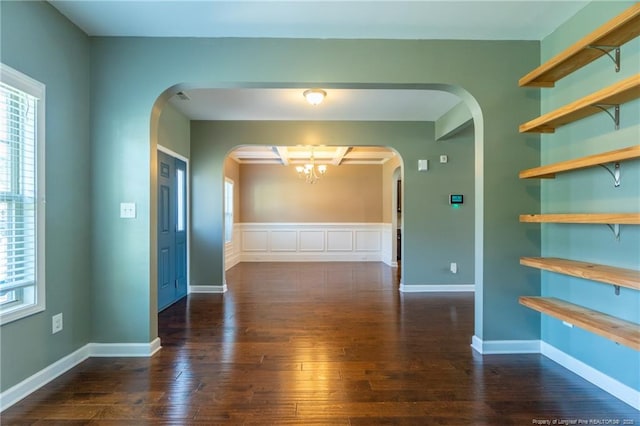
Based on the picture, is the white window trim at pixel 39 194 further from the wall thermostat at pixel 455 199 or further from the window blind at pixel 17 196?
the wall thermostat at pixel 455 199

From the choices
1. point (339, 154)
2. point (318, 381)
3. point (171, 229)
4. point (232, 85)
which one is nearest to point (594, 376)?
point (318, 381)

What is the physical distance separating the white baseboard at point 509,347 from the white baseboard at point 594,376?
0.06 metres

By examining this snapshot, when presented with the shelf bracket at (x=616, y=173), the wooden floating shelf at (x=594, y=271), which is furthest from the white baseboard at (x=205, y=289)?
the shelf bracket at (x=616, y=173)

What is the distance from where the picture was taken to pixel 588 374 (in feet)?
7.63

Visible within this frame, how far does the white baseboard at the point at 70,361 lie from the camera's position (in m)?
2.03

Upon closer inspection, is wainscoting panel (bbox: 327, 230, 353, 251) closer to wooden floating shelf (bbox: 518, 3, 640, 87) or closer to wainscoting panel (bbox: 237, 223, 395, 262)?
wainscoting panel (bbox: 237, 223, 395, 262)

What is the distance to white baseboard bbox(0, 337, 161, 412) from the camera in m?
2.03

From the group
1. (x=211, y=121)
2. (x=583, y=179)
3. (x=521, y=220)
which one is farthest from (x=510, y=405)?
(x=211, y=121)

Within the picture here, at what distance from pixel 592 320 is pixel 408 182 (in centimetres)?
327

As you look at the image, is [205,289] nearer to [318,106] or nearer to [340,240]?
[318,106]

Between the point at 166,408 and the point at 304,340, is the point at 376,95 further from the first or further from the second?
the point at 166,408

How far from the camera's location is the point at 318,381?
91.6 inches

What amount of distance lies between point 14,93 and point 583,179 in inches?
150

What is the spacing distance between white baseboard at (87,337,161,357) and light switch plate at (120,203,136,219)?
1.06 m
